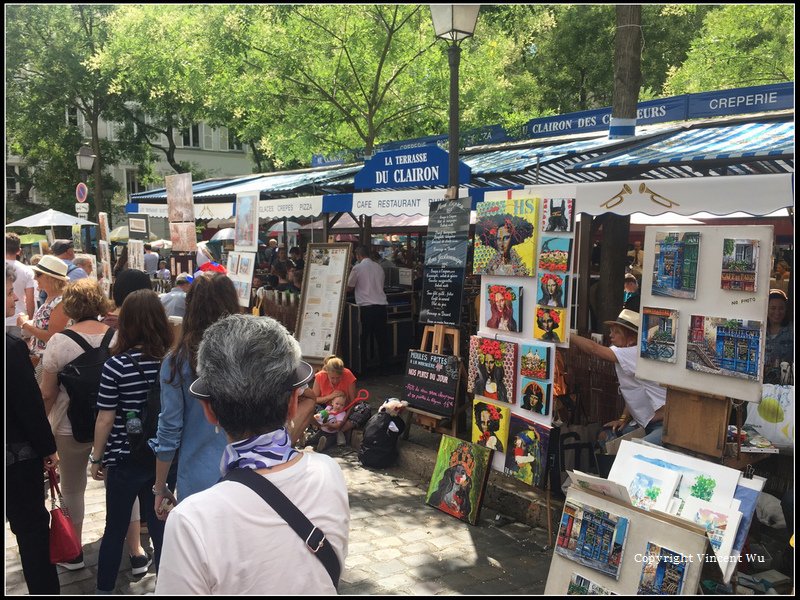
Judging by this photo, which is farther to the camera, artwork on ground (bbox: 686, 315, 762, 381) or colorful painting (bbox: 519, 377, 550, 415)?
colorful painting (bbox: 519, 377, 550, 415)

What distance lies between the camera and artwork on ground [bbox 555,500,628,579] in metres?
3.31

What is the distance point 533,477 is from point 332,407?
295 centimetres

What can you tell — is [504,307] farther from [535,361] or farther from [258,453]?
[258,453]

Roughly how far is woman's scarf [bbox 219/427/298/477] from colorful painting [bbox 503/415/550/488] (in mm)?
3594

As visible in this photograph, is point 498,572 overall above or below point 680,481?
below

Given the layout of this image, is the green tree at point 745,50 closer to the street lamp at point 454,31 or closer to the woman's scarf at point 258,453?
the street lamp at point 454,31

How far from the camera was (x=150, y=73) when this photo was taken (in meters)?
16.5

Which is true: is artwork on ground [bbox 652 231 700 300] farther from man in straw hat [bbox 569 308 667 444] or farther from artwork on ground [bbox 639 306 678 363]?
man in straw hat [bbox 569 308 667 444]

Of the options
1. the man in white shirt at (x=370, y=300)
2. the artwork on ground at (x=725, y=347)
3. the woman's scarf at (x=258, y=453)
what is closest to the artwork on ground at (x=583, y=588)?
the artwork on ground at (x=725, y=347)

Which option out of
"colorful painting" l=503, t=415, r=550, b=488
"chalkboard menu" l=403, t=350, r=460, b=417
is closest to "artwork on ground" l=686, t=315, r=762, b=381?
"colorful painting" l=503, t=415, r=550, b=488

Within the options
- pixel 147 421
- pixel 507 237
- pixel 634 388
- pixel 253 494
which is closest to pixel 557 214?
pixel 507 237

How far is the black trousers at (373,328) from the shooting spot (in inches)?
410

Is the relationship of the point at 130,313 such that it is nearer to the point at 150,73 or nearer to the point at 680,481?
the point at 680,481

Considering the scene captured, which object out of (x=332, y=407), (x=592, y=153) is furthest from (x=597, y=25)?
(x=332, y=407)
